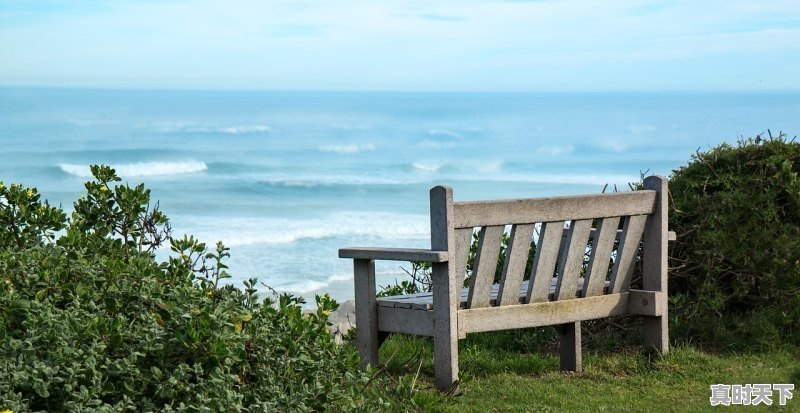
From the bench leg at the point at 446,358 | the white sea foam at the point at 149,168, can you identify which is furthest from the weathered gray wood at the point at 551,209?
the white sea foam at the point at 149,168

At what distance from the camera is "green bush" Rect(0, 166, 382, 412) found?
3.11m

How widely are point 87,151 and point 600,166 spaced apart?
24596 millimetres

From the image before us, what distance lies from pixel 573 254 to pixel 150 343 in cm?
283

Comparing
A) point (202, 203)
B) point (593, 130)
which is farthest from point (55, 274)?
point (593, 130)

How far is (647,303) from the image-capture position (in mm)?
5715

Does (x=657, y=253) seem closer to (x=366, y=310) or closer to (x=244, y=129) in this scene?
(x=366, y=310)

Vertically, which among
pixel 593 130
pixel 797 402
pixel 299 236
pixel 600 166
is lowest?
pixel 797 402

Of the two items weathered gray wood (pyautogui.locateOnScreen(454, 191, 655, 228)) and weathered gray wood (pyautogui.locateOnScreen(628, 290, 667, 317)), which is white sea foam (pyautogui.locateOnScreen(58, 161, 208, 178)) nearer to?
weathered gray wood (pyautogui.locateOnScreen(628, 290, 667, 317))

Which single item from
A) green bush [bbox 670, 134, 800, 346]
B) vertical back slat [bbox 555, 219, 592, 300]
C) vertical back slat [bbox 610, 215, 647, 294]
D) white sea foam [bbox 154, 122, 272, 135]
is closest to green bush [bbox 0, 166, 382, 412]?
vertical back slat [bbox 555, 219, 592, 300]

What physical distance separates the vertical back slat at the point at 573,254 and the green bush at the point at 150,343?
64.1 inches

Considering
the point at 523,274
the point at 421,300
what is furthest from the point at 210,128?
the point at 523,274

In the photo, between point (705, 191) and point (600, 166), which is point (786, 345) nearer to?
point (705, 191)

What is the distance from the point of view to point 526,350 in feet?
21.6

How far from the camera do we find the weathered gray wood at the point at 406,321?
200 inches
